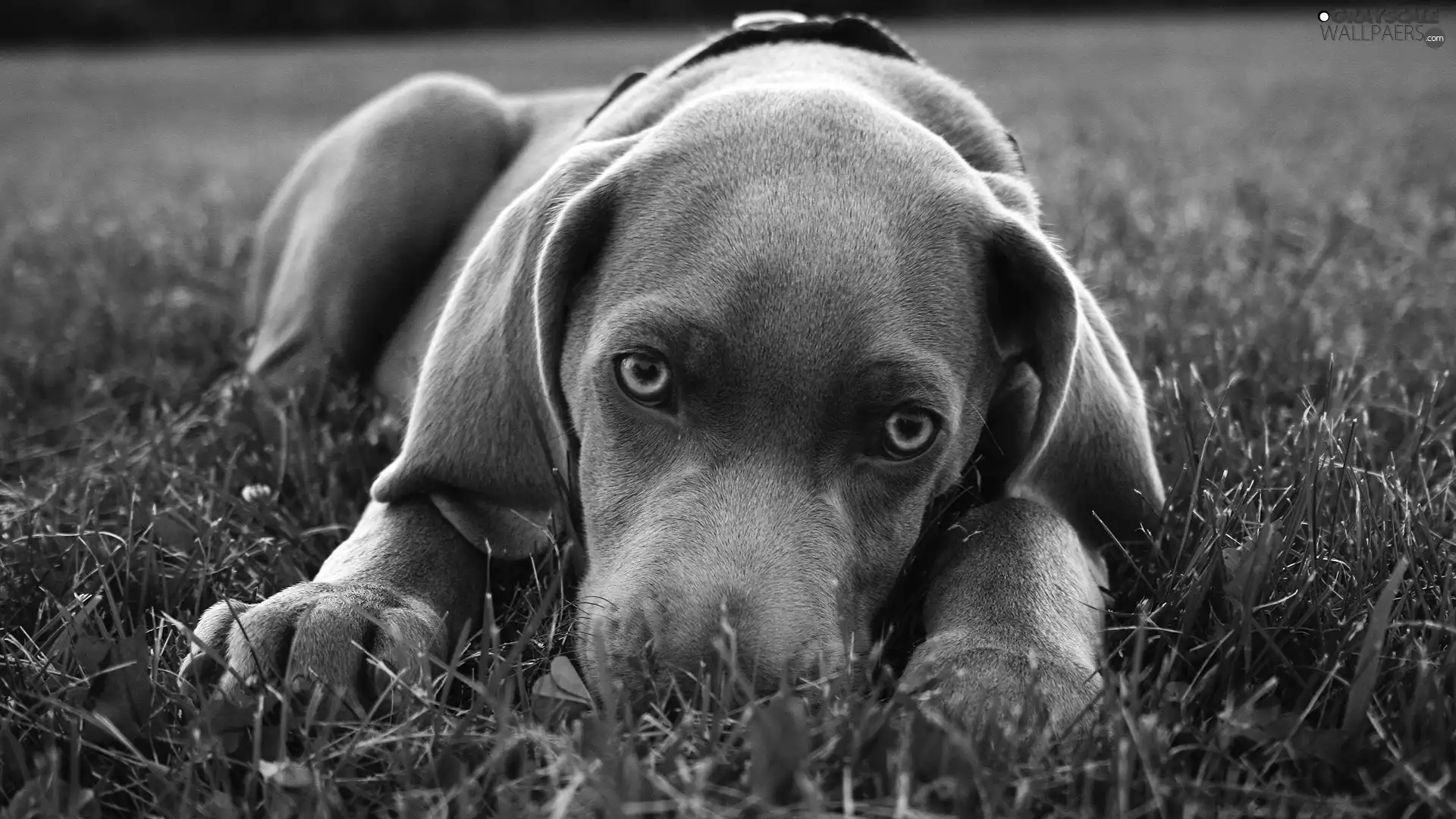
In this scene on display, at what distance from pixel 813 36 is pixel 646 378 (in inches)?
70.7

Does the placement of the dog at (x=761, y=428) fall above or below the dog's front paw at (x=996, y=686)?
above

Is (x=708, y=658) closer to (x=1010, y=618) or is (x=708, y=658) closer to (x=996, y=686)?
(x=996, y=686)

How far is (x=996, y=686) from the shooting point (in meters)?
2.17

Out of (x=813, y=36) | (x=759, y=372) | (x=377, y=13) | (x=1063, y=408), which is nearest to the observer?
(x=759, y=372)

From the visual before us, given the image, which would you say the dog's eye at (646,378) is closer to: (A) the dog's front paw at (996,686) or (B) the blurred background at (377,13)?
(A) the dog's front paw at (996,686)

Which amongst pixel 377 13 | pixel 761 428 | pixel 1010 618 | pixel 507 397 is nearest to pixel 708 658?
pixel 761 428

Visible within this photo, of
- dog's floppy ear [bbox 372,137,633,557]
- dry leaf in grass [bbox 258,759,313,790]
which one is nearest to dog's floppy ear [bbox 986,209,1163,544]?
dog's floppy ear [bbox 372,137,633,557]

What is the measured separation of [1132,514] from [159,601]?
2049mm

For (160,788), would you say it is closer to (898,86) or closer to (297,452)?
(297,452)

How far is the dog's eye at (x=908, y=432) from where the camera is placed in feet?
8.22

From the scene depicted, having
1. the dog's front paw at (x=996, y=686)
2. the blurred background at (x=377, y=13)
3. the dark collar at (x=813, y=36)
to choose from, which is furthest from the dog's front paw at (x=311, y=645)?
the blurred background at (x=377, y=13)

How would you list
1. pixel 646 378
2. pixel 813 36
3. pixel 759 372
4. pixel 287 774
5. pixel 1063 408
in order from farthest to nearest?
pixel 813 36 → pixel 1063 408 → pixel 646 378 → pixel 759 372 → pixel 287 774

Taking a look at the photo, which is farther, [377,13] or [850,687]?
[377,13]

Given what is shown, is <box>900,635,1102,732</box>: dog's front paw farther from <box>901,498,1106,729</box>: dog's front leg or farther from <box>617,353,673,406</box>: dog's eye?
<box>617,353,673,406</box>: dog's eye
